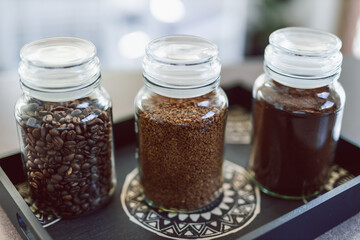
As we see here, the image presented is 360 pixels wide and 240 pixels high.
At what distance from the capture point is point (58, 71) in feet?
2.36

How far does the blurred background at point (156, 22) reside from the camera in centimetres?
266

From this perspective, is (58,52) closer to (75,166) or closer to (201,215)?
(75,166)

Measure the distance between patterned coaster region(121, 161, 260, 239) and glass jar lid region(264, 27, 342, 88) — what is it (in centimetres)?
26

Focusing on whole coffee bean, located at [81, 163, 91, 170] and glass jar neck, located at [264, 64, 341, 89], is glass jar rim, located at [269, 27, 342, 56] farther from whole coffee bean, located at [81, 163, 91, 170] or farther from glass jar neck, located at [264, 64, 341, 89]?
whole coffee bean, located at [81, 163, 91, 170]

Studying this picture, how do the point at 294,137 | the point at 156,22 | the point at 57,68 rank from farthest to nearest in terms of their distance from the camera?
the point at 156,22, the point at 294,137, the point at 57,68

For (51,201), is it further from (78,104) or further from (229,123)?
(229,123)

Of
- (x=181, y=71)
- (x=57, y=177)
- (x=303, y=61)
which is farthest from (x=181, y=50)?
(x=57, y=177)

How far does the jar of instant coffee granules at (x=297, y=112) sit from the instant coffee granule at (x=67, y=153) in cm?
32

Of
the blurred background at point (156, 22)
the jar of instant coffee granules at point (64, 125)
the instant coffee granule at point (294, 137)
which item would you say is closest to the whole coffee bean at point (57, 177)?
the jar of instant coffee granules at point (64, 125)

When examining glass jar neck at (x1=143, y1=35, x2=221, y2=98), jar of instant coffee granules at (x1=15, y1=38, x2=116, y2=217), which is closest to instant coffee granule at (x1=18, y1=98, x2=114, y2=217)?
jar of instant coffee granules at (x1=15, y1=38, x2=116, y2=217)

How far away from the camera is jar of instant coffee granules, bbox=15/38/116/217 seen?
0.73m

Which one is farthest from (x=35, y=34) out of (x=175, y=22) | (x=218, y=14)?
(x=218, y=14)

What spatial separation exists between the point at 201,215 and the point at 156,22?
88.0 inches

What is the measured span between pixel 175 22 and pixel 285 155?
221 cm
